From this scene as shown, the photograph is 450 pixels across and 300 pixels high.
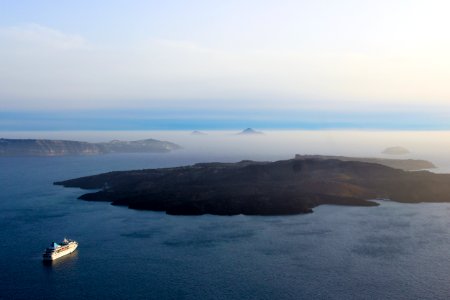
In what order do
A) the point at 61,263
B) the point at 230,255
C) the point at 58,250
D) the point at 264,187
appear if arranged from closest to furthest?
1. the point at 61,263
2. the point at 58,250
3. the point at 230,255
4. the point at 264,187

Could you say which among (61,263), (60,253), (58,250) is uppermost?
(58,250)

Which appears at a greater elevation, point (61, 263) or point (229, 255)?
point (229, 255)

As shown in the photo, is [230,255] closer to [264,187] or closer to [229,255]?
[229,255]

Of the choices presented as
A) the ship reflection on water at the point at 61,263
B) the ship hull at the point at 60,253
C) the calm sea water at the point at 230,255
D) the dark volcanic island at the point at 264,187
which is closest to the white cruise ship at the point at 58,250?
the ship hull at the point at 60,253

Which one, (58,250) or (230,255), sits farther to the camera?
(230,255)

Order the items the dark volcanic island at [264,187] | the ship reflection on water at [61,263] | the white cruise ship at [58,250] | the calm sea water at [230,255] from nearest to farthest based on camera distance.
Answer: the calm sea water at [230,255] → the ship reflection on water at [61,263] → the white cruise ship at [58,250] → the dark volcanic island at [264,187]

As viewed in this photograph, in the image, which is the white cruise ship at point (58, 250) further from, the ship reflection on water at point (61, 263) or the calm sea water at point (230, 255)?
the calm sea water at point (230, 255)

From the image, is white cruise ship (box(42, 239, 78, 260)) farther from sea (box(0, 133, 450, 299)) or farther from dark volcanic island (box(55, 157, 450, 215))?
dark volcanic island (box(55, 157, 450, 215))

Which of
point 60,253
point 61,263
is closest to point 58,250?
point 60,253
